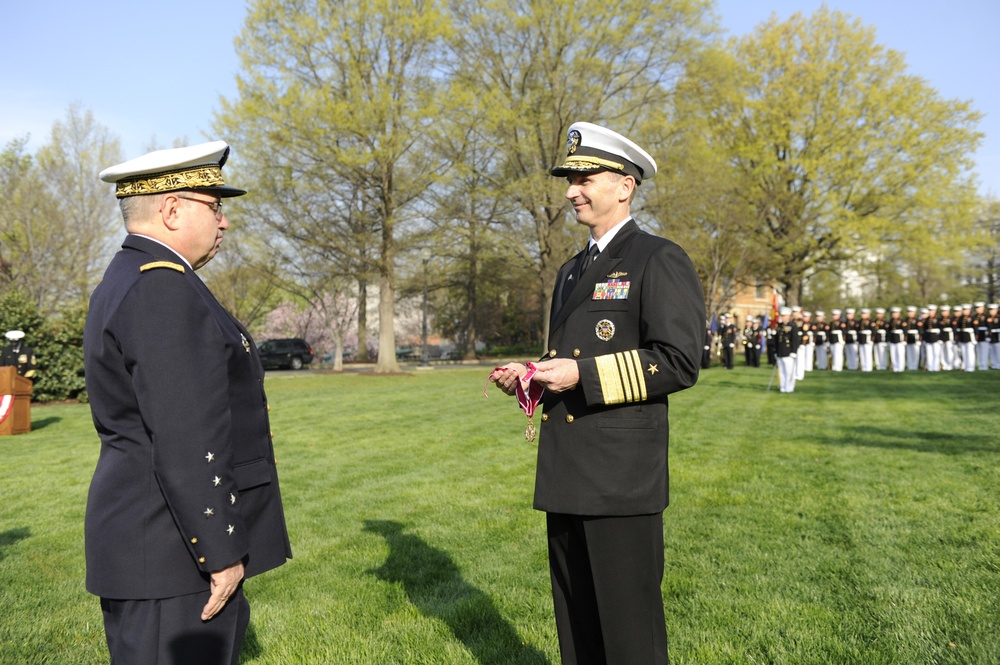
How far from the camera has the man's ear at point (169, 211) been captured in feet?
8.36

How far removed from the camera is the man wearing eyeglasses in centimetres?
226

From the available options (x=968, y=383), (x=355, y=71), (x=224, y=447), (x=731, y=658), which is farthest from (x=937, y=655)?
(x=355, y=71)

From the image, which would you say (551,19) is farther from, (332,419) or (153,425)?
(153,425)

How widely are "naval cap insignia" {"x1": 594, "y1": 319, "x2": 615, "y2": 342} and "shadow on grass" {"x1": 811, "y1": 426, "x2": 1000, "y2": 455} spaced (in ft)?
29.7

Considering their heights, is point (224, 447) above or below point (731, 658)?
above

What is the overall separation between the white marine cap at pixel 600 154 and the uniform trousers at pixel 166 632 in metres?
2.02

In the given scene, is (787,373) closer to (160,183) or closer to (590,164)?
(590,164)

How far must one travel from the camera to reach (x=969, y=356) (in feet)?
90.2

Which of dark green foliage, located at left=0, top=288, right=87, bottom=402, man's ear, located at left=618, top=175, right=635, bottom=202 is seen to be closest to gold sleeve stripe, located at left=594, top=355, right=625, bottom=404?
man's ear, located at left=618, top=175, right=635, bottom=202

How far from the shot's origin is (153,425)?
2.24 metres

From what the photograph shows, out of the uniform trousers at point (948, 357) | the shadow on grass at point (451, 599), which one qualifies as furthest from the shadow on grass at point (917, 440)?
the uniform trousers at point (948, 357)

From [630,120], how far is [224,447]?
3004 centimetres

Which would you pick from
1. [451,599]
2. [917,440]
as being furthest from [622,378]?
[917,440]

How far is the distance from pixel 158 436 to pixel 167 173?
2.98ft
